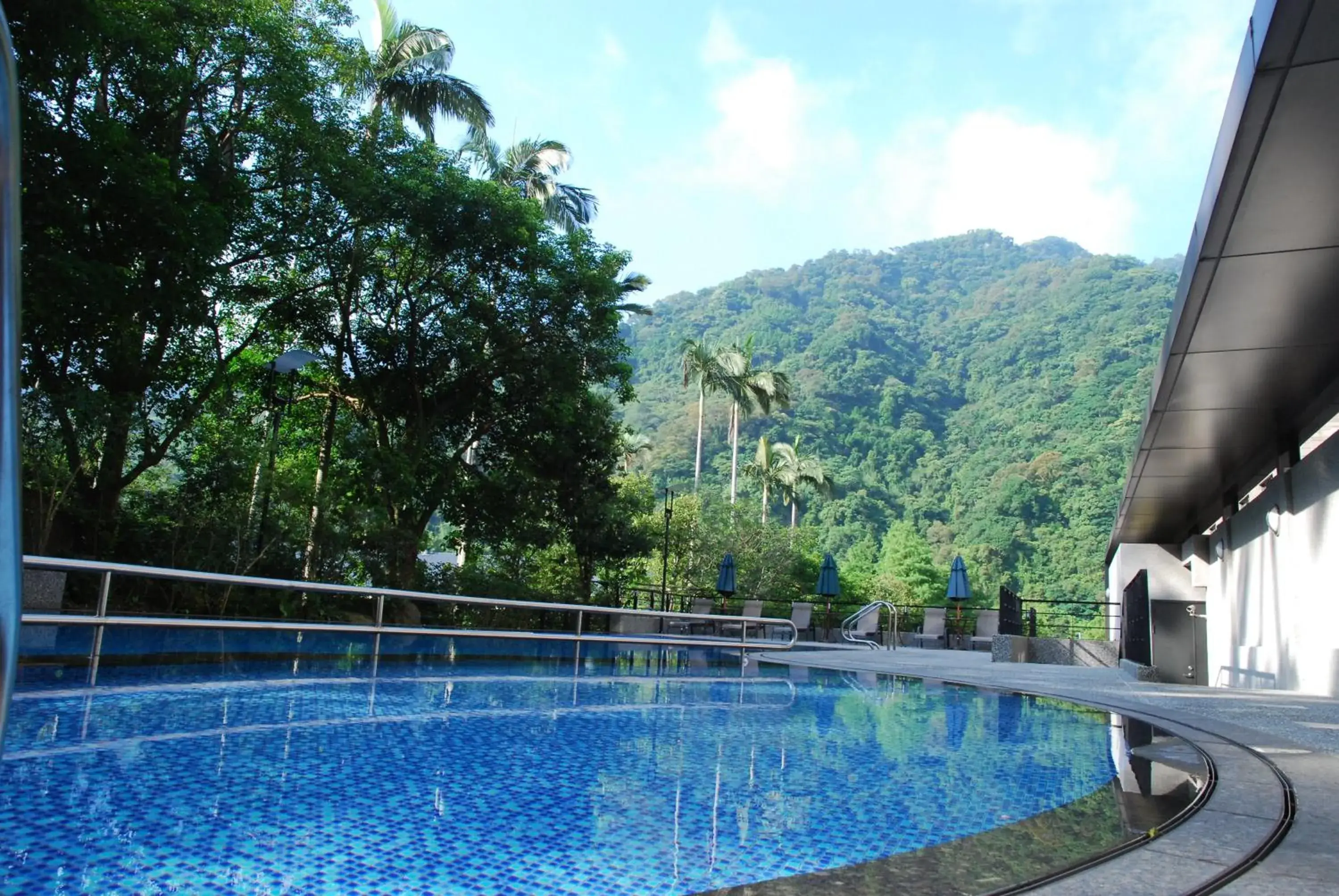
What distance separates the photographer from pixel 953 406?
59.5 m

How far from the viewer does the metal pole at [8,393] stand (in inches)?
37.8

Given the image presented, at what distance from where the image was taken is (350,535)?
16781 mm

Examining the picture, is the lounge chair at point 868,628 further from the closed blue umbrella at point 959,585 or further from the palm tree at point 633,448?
the palm tree at point 633,448

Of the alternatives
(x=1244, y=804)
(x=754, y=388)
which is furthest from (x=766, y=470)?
(x=1244, y=804)

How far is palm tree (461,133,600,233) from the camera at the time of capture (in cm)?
2650

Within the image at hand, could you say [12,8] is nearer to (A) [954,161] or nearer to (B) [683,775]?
(B) [683,775]

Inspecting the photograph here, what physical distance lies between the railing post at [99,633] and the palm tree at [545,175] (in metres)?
20.7

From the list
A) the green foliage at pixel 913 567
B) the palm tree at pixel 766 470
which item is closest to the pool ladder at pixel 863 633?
the green foliage at pixel 913 567

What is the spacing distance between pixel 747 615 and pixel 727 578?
93cm

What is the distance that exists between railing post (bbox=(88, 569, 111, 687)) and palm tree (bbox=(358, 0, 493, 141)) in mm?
17552

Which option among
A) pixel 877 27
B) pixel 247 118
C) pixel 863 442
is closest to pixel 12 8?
pixel 247 118

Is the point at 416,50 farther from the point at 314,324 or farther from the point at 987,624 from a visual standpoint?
the point at 987,624

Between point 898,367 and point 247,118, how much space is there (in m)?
52.1

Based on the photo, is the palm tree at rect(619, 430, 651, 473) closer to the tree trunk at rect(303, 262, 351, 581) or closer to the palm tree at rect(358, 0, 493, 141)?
the palm tree at rect(358, 0, 493, 141)
